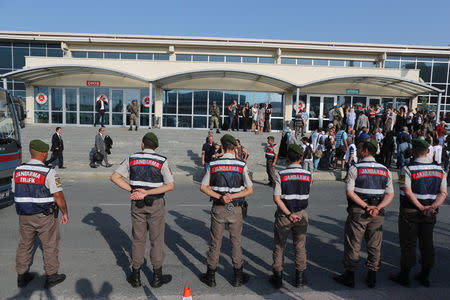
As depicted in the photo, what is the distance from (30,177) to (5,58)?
31.6 m

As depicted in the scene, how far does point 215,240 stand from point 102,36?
87.2 ft

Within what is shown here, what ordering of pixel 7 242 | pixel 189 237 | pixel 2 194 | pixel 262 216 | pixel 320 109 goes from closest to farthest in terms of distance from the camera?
pixel 7 242, pixel 189 237, pixel 2 194, pixel 262 216, pixel 320 109

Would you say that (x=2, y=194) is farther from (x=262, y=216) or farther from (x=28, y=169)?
(x=262, y=216)

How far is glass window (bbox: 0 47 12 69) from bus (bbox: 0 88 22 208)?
25.9m

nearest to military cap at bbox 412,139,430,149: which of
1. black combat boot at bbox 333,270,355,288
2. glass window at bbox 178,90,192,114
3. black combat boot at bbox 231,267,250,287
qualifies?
black combat boot at bbox 333,270,355,288

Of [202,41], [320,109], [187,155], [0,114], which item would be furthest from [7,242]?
[202,41]

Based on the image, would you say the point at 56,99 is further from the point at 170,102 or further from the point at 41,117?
the point at 170,102

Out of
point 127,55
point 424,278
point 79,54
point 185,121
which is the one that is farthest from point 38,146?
point 79,54

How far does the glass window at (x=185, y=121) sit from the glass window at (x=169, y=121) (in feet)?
1.19

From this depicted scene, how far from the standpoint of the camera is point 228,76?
2084 centimetres

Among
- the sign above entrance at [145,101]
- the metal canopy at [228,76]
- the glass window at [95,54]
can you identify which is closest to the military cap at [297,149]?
the metal canopy at [228,76]

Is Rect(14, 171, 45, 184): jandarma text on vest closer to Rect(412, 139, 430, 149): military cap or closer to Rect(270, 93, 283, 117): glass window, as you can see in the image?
Rect(412, 139, 430, 149): military cap

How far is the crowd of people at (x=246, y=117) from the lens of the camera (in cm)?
1811

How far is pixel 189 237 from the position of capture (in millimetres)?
5590
